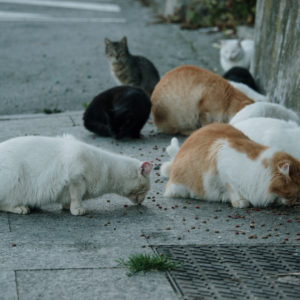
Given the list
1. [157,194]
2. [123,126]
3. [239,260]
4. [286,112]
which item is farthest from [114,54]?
[239,260]

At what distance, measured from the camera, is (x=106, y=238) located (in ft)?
11.1

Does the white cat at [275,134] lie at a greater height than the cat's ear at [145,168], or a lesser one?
greater

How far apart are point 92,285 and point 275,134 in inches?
99.6

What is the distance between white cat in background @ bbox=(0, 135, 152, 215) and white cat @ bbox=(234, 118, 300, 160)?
1.53 meters

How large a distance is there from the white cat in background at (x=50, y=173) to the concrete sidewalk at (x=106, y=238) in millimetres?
148

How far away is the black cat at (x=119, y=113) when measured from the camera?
6035 millimetres

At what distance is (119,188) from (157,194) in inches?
21.1

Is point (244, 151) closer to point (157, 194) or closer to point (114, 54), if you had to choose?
point (157, 194)

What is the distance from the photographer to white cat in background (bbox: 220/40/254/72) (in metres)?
8.69

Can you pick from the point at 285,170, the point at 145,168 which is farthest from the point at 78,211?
the point at 285,170

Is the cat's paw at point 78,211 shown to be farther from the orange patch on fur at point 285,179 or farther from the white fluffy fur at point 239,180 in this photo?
the orange patch on fur at point 285,179

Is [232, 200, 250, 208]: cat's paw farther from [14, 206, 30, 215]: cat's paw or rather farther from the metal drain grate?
[14, 206, 30, 215]: cat's paw

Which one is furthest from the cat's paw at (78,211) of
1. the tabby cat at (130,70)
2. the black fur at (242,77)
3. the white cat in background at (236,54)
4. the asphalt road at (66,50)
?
the white cat in background at (236,54)

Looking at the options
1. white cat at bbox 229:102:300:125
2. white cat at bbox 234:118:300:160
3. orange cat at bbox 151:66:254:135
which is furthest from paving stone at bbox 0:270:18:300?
orange cat at bbox 151:66:254:135
